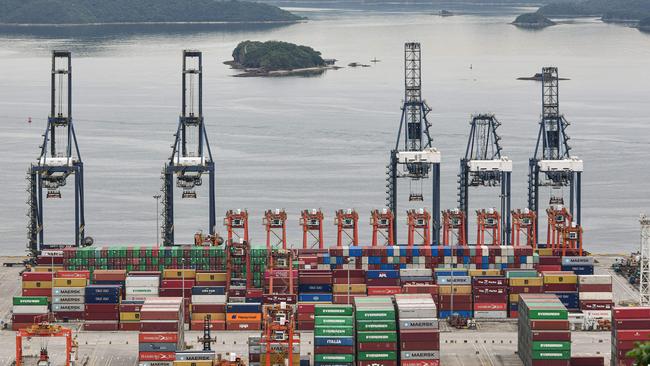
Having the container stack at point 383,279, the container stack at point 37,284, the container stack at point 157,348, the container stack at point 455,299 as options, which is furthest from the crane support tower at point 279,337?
the container stack at point 37,284

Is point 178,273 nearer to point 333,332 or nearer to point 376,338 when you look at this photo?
point 333,332

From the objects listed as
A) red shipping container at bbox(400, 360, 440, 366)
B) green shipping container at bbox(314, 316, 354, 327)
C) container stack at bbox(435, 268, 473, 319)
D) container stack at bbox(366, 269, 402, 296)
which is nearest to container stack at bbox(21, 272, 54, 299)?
container stack at bbox(366, 269, 402, 296)

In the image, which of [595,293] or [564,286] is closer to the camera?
[595,293]

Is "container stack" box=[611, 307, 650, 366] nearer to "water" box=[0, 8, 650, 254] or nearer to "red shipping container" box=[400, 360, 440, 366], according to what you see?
"red shipping container" box=[400, 360, 440, 366]

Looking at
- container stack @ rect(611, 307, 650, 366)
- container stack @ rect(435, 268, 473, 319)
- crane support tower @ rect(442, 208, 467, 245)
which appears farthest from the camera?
crane support tower @ rect(442, 208, 467, 245)

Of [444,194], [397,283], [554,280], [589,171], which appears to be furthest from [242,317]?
[589,171]

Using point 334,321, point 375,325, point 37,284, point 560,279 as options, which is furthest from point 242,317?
point 560,279
